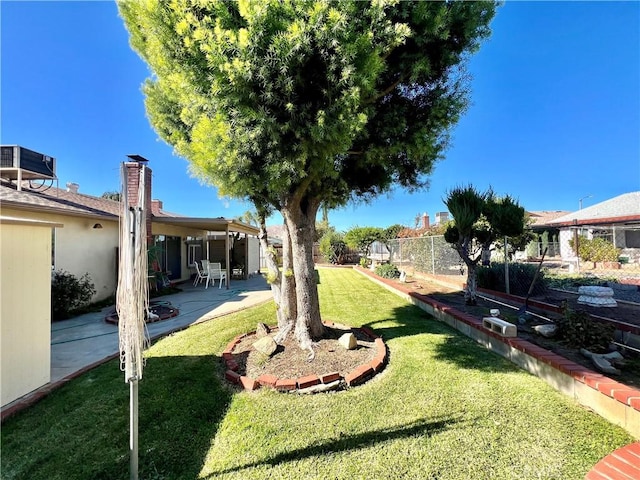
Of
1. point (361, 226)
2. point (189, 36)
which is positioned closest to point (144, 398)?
point (189, 36)

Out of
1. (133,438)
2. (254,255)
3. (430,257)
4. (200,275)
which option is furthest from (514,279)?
(254,255)

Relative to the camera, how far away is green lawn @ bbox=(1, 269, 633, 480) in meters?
2.40

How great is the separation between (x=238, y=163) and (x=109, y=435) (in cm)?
324

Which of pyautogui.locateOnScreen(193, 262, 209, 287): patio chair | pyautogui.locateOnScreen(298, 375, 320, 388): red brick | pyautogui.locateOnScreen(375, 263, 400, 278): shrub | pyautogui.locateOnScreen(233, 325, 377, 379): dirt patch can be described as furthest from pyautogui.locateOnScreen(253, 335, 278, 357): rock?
pyautogui.locateOnScreen(375, 263, 400, 278): shrub

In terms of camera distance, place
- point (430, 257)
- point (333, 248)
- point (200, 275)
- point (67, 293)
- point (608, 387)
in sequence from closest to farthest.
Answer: point (608, 387) < point (67, 293) < point (430, 257) < point (200, 275) < point (333, 248)

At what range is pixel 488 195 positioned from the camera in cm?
802

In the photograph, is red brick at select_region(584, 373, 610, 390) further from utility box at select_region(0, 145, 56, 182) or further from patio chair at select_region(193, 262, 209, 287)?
utility box at select_region(0, 145, 56, 182)

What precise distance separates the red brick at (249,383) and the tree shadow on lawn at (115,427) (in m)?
0.21

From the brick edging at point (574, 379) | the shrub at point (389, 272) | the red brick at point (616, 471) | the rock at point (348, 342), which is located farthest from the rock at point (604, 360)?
the shrub at point (389, 272)

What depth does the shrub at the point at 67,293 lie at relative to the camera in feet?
25.0

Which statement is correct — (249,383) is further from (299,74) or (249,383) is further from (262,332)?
(299,74)

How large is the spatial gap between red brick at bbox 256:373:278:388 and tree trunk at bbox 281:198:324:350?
0.98 meters

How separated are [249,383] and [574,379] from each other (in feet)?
12.8

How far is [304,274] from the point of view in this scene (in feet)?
16.2
